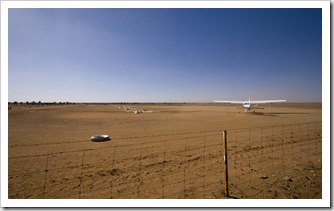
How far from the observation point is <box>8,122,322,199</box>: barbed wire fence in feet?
13.3

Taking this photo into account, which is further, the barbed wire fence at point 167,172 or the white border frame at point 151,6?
the barbed wire fence at point 167,172

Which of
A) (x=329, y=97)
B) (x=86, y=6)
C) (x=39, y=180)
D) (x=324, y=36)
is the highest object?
(x=86, y=6)

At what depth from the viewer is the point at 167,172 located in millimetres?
5074

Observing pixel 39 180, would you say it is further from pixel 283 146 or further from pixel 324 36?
pixel 283 146

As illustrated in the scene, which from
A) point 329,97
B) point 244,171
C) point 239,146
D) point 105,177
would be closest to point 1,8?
point 105,177

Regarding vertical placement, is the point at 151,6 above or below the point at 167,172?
above

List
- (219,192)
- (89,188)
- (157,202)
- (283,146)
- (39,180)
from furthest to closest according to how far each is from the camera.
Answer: (283,146) < (39,180) < (89,188) < (219,192) < (157,202)

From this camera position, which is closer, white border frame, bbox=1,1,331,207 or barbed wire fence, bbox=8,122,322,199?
white border frame, bbox=1,1,331,207

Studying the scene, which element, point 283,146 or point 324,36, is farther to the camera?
point 283,146

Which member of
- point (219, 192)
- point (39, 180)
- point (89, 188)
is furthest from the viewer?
point (39, 180)

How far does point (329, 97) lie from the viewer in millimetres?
3984

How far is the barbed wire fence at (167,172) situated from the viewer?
4.04m

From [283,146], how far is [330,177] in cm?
385

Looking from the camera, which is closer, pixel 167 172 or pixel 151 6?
pixel 151 6
